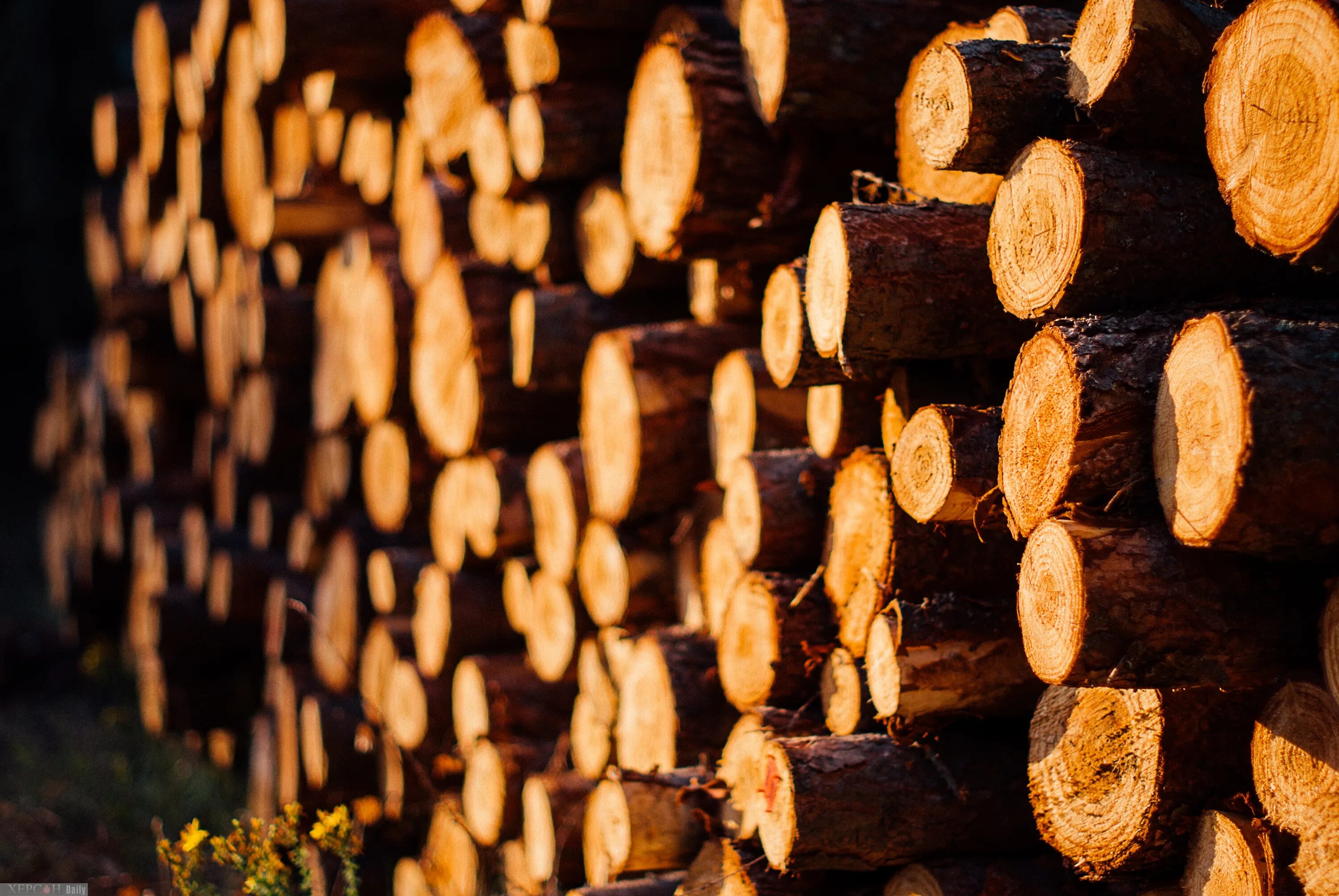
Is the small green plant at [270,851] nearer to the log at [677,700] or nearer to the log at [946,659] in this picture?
the log at [677,700]

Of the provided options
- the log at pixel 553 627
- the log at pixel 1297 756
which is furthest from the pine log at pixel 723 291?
the log at pixel 1297 756

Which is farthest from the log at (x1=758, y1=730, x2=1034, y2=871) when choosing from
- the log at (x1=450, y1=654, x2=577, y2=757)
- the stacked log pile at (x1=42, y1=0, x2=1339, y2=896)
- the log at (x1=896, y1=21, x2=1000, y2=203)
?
the log at (x1=450, y1=654, x2=577, y2=757)

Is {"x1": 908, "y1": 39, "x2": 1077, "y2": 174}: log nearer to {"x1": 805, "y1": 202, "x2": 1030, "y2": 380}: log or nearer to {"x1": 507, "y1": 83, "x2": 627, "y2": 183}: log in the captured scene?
{"x1": 805, "y1": 202, "x2": 1030, "y2": 380}: log

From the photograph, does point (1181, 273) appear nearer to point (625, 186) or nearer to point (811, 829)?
point (811, 829)

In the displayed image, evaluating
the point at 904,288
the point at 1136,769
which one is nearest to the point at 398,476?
the point at 904,288

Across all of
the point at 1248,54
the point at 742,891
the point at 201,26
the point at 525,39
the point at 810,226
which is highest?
the point at 201,26

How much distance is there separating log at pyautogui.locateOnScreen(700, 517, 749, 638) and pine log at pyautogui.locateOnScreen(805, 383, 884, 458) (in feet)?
1.11

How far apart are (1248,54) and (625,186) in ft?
4.56

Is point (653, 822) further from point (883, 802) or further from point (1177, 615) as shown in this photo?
point (1177, 615)

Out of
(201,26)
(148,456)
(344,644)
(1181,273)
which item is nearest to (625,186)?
(1181,273)

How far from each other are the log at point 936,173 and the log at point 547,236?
1.03 meters

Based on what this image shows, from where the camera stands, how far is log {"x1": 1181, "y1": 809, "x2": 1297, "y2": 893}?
50.5 inches

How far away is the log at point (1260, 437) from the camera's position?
1142mm

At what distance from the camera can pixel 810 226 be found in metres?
2.20
